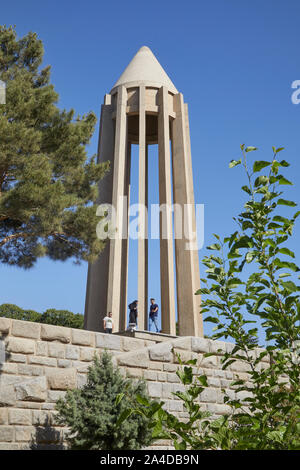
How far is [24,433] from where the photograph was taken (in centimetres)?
580

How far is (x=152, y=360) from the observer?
7977mm

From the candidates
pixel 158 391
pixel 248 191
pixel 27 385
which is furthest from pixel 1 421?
pixel 248 191

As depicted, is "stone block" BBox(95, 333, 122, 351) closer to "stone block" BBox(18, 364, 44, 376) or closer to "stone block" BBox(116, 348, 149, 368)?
"stone block" BBox(116, 348, 149, 368)

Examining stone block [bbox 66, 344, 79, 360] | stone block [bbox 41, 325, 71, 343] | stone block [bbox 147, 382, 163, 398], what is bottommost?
stone block [bbox 147, 382, 163, 398]

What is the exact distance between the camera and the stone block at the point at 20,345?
7500 millimetres

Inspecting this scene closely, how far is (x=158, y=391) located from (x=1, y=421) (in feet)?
9.38

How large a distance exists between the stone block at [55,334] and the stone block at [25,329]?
0.34 feet

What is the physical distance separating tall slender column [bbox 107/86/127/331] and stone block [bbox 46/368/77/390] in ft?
25.3

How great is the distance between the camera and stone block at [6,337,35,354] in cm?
750

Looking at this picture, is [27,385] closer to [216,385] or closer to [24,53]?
[216,385]

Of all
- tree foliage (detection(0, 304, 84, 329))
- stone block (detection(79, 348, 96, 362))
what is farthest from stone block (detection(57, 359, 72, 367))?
tree foliage (detection(0, 304, 84, 329))

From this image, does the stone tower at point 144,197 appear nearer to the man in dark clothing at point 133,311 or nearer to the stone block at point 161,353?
the man in dark clothing at point 133,311

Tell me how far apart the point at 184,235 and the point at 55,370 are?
1008 centimetres

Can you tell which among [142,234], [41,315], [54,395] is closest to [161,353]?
[54,395]
